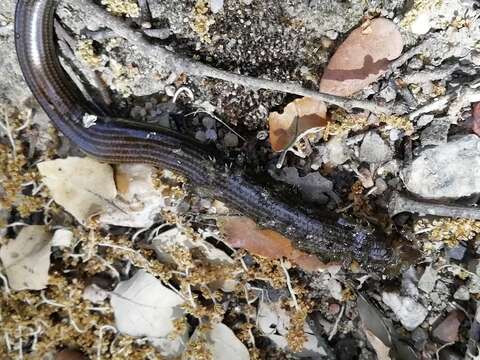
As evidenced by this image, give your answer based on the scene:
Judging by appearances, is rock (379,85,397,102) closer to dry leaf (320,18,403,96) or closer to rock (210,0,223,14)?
dry leaf (320,18,403,96)

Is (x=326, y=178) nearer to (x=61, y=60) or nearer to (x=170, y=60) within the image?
(x=170, y=60)

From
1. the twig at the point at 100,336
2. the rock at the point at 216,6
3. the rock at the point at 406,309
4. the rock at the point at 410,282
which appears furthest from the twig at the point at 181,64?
the twig at the point at 100,336

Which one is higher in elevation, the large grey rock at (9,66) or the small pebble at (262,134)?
the large grey rock at (9,66)

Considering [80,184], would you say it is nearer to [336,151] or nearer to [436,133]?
[336,151]

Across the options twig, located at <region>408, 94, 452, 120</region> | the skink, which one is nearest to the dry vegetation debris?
twig, located at <region>408, 94, 452, 120</region>

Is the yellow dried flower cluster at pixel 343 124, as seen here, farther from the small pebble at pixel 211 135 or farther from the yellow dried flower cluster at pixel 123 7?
the yellow dried flower cluster at pixel 123 7

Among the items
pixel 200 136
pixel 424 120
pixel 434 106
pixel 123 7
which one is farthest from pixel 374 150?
pixel 123 7
